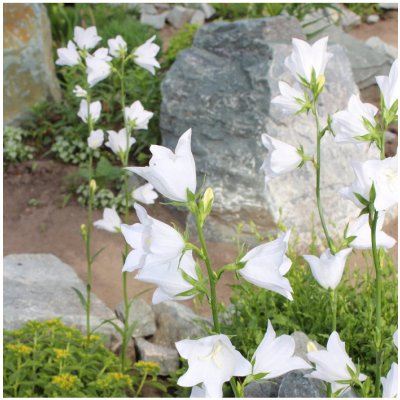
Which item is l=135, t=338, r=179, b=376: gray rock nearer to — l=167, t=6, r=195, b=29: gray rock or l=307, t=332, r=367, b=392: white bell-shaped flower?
l=307, t=332, r=367, b=392: white bell-shaped flower

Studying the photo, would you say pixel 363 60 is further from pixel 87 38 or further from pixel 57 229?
pixel 87 38

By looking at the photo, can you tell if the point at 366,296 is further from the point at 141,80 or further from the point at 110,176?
the point at 141,80

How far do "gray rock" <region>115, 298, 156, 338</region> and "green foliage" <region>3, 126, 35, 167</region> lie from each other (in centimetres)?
244

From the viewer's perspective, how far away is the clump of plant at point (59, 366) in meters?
2.96

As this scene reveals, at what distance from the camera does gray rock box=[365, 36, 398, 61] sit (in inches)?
300

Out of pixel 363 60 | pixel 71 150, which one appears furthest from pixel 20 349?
pixel 363 60

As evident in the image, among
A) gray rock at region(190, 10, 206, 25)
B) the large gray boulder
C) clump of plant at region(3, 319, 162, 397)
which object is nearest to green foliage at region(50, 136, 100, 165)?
the large gray boulder

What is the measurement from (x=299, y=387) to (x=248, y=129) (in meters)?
2.67

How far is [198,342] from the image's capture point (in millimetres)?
1439

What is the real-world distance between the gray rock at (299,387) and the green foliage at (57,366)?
0.67m

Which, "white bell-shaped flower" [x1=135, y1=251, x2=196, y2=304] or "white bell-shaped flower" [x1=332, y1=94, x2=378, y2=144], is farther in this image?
"white bell-shaped flower" [x1=332, y1=94, x2=378, y2=144]

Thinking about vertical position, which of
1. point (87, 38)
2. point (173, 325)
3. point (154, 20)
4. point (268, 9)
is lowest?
point (173, 325)

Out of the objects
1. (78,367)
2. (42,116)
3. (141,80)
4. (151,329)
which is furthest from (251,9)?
(78,367)

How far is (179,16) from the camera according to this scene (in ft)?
28.9
